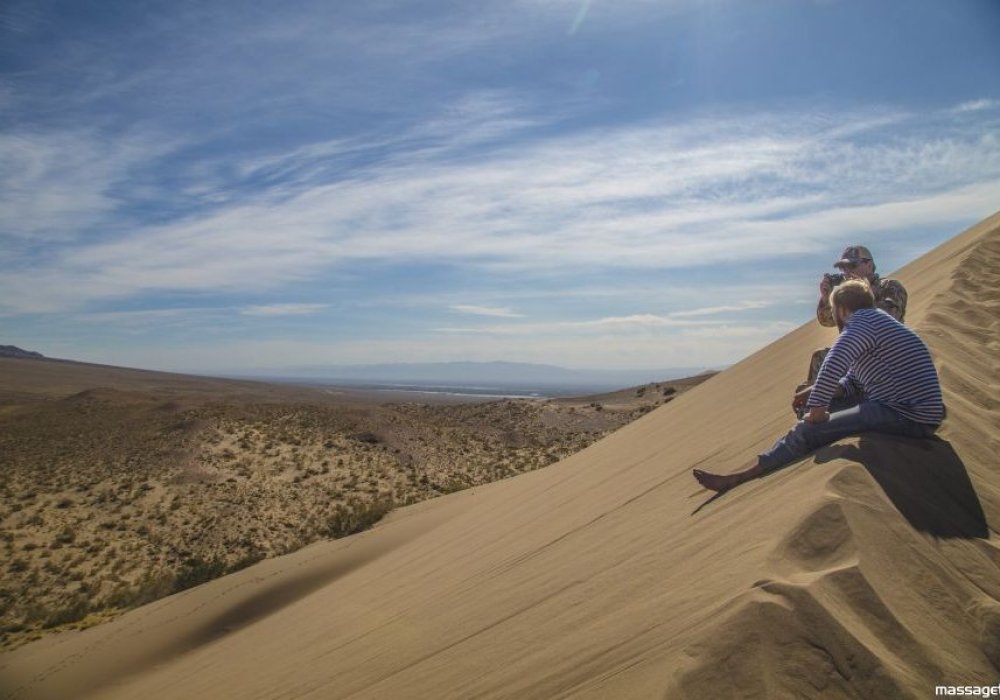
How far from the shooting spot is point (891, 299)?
4.61 m

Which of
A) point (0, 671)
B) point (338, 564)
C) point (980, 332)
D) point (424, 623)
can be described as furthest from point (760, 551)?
point (0, 671)

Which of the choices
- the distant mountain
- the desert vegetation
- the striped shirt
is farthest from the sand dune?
the distant mountain

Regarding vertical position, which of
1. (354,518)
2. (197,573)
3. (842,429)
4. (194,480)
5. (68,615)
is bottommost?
(68,615)

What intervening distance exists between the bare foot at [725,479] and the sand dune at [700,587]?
0.14 m

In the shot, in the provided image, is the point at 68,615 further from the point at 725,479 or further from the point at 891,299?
the point at 891,299

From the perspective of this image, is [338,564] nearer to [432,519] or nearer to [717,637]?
[432,519]

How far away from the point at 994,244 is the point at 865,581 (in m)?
6.72

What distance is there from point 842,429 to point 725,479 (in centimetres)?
71

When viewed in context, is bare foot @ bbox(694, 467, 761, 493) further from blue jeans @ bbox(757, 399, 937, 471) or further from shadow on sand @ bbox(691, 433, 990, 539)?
shadow on sand @ bbox(691, 433, 990, 539)

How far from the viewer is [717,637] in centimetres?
217

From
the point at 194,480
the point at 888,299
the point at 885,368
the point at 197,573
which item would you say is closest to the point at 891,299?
the point at 888,299

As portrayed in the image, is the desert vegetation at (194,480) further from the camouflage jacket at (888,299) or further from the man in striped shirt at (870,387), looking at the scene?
the man in striped shirt at (870,387)

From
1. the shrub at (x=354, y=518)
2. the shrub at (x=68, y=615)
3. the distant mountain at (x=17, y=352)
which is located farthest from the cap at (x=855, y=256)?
the distant mountain at (x=17, y=352)

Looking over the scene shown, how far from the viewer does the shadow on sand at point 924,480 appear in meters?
2.69
